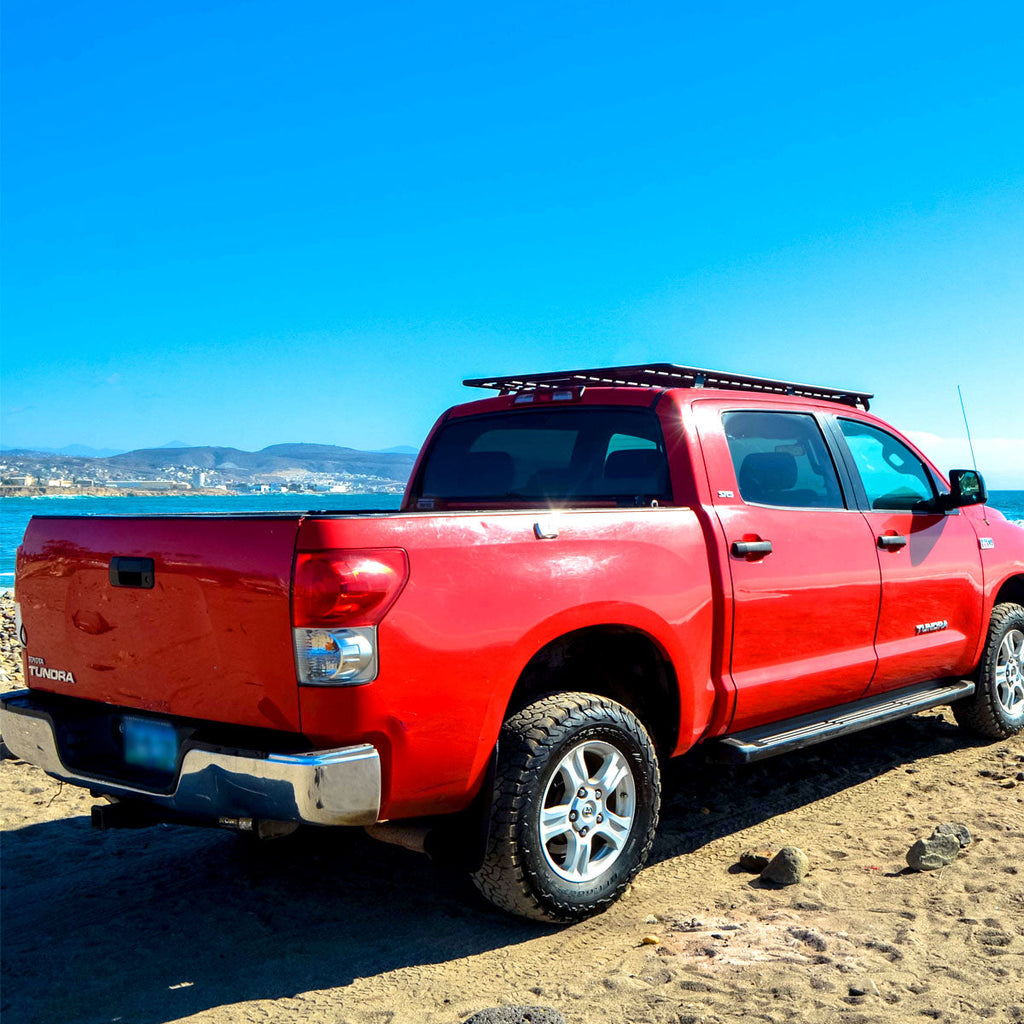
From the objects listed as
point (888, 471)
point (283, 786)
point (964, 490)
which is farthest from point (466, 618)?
point (964, 490)

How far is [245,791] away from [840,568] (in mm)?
2751

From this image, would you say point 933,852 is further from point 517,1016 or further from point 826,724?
point 517,1016

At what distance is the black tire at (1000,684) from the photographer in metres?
5.51

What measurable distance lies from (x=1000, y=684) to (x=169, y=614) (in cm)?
468

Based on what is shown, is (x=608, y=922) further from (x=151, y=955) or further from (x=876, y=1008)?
(x=151, y=955)

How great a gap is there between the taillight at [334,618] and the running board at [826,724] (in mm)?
1722

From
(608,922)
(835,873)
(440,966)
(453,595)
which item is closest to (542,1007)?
(440,966)

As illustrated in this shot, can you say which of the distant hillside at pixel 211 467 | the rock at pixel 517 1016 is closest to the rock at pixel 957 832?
the rock at pixel 517 1016

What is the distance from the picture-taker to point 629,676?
3.78 meters

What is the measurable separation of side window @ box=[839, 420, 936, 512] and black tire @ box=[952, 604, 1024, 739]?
2.98ft

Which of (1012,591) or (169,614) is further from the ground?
(169,614)

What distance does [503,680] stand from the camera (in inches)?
122

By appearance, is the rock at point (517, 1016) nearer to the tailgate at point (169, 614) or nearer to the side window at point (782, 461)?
the tailgate at point (169, 614)

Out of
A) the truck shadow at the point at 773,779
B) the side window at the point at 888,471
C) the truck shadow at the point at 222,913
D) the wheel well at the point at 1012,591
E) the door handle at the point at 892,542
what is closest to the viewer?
the truck shadow at the point at 222,913
